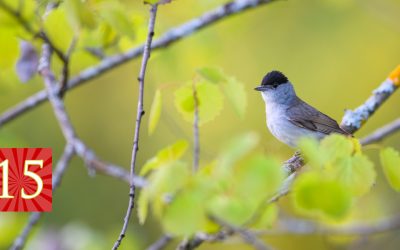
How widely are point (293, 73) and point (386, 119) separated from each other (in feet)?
3.01

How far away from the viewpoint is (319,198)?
0.97 m

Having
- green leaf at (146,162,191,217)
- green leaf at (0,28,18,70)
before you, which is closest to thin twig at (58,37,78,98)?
green leaf at (0,28,18,70)

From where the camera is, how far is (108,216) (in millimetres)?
5164

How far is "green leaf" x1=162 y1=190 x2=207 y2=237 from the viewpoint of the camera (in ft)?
3.30

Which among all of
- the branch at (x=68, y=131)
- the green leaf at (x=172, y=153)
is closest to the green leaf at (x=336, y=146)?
the green leaf at (x=172, y=153)

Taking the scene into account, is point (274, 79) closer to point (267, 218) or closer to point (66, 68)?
point (66, 68)

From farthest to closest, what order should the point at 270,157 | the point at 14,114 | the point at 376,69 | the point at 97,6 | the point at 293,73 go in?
1. the point at 376,69
2. the point at 293,73
3. the point at 14,114
4. the point at 97,6
5. the point at 270,157

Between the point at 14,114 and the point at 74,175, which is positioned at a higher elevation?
the point at 74,175

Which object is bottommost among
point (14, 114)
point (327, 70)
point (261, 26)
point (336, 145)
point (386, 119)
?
point (336, 145)

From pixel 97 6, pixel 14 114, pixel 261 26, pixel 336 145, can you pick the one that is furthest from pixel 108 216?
pixel 336 145

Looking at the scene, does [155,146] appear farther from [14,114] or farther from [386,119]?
[14,114]

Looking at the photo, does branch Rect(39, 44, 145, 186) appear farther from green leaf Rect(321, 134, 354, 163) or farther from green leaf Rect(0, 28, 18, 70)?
green leaf Rect(321, 134, 354, 163)

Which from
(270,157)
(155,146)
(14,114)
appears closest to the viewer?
(270,157)

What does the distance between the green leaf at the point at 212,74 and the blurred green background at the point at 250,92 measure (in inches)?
70.7
